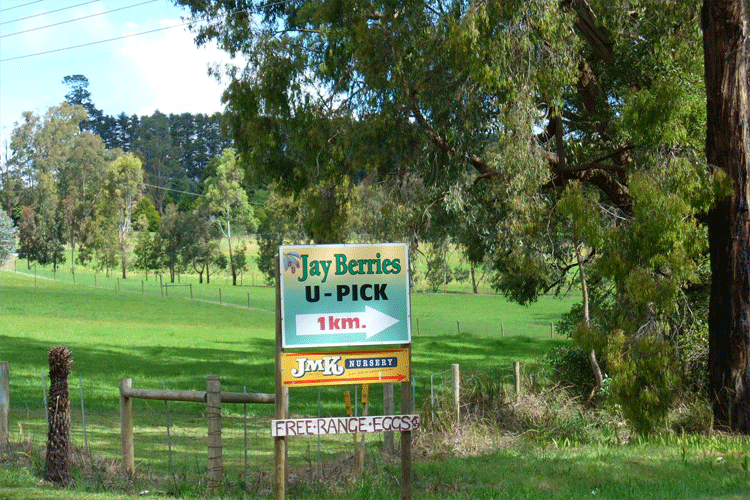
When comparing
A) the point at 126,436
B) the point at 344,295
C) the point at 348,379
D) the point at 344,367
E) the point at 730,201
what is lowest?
the point at 126,436

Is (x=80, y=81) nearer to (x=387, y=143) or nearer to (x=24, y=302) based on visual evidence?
(x=24, y=302)

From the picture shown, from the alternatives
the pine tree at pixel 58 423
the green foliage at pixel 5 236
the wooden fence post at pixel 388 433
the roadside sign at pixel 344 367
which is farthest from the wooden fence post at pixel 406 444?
the green foliage at pixel 5 236

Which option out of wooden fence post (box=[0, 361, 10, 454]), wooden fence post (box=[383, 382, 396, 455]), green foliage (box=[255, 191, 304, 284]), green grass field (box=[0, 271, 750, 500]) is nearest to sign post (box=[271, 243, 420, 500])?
green grass field (box=[0, 271, 750, 500])

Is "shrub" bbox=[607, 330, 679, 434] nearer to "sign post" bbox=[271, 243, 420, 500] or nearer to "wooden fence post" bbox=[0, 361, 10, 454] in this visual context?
"sign post" bbox=[271, 243, 420, 500]

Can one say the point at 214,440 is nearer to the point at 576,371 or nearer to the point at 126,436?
the point at 126,436

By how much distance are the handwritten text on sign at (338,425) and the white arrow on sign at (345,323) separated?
721 millimetres

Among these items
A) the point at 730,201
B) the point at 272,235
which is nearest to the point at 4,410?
the point at 730,201

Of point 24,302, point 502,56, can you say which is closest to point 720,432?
point 502,56

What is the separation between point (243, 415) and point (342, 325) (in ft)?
Result: 40.3

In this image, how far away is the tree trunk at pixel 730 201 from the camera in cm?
1174

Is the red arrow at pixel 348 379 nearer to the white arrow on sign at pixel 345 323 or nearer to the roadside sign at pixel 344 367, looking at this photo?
the roadside sign at pixel 344 367

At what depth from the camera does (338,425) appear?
279 inches

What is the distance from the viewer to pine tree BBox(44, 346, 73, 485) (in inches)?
344

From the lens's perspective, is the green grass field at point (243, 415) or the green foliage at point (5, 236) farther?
the green foliage at point (5, 236)
